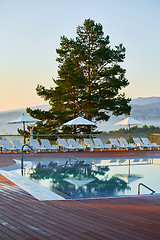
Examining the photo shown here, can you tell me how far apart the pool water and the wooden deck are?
1.20 meters

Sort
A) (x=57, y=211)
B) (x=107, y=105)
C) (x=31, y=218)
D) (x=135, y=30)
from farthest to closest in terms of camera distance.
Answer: (x=107, y=105), (x=135, y=30), (x=57, y=211), (x=31, y=218)

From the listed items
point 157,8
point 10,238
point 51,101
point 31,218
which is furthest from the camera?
point 51,101

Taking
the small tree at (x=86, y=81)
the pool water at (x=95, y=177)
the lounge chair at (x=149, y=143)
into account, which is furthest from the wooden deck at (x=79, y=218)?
the small tree at (x=86, y=81)

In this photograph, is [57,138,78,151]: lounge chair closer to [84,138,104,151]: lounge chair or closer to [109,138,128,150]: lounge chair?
[84,138,104,151]: lounge chair

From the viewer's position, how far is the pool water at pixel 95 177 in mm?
7309

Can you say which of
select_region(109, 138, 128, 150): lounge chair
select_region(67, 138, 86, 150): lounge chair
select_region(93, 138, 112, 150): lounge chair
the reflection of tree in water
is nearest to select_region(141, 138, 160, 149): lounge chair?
select_region(109, 138, 128, 150): lounge chair

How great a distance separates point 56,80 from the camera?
2509 centimetres

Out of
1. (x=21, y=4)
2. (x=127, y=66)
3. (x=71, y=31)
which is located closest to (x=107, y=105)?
(x=127, y=66)

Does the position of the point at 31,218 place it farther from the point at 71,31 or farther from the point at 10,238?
the point at 71,31

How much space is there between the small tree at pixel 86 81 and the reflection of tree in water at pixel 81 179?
38.2ft

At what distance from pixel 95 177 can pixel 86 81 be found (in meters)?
14.8

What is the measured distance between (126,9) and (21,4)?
5946mm

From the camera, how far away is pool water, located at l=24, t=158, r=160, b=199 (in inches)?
288

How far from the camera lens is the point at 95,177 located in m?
9.61
